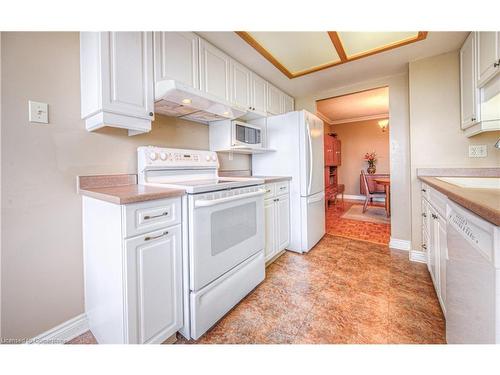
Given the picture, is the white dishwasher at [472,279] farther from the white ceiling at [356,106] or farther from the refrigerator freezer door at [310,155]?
the white ceiling at [356,106]

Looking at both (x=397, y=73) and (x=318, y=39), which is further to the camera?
(x=397, y=73)

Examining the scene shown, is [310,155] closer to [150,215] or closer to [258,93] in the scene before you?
[258,93]

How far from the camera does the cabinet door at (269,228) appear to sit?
1999 mm

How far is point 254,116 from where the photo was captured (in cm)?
245

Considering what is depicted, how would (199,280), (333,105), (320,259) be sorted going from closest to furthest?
(199,280), (320,259), (333,105)

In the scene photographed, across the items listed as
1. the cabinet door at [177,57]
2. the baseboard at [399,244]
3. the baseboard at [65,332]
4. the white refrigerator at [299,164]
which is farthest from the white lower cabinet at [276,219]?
the baseboard at [65,332]

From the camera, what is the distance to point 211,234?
1.26 metres

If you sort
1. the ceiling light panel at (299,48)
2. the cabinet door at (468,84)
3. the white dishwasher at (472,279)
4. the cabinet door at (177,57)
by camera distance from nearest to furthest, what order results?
the white dishwasher at (472,279) < the cabinet door at (177,57) < the cabinet door at (468,84) < the ceiling light panel at (299,48)

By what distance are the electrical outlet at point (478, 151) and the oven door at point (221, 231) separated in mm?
2060

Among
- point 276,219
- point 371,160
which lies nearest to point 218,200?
point 276,219

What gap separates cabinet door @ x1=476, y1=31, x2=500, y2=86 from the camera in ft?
4.31
